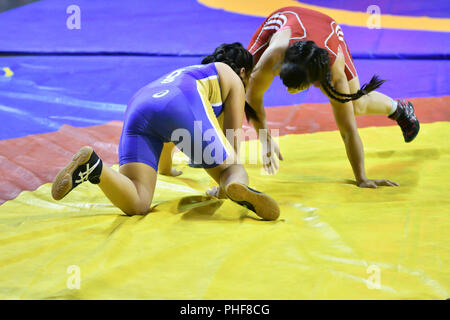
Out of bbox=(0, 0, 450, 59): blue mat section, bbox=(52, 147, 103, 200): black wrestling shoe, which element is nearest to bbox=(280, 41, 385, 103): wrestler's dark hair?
bbox=(52, 147, 103, 200): black wrestling shoe

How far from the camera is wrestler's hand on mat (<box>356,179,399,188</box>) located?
6.56 feet

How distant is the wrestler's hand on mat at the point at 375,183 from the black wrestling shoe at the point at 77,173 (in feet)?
3.40

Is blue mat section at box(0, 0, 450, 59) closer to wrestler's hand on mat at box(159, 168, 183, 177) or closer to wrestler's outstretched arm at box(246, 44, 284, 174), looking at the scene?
wrestler's outstretched arm at box(246, 44, 284, 174)

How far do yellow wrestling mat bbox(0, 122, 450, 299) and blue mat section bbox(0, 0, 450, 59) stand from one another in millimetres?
2036

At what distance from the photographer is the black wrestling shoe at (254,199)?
1511 mm

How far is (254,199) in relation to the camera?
1521 mm

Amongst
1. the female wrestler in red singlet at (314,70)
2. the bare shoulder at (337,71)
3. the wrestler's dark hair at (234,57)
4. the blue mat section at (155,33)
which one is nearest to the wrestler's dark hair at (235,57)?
the wrestler's dark hair at (234,57)

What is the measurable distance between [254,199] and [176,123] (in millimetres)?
386

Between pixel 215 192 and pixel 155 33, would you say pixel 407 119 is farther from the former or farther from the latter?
pixel 155 33

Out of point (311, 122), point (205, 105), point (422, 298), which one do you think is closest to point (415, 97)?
point (311, 122)

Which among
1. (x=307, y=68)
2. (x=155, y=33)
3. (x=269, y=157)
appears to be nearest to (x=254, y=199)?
(x=307, y=68)
